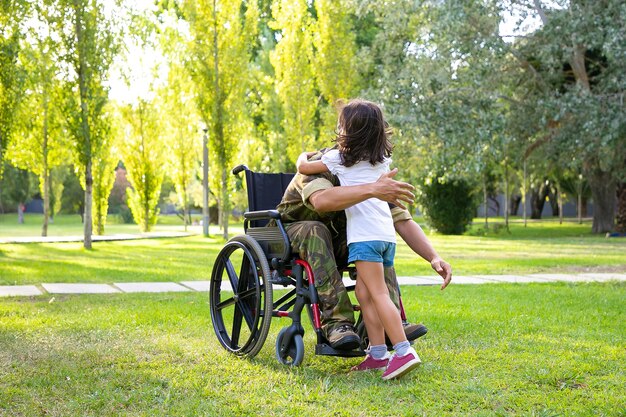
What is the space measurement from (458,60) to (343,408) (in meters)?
16.2

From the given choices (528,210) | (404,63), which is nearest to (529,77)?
(404,63)

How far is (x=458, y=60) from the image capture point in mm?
18422

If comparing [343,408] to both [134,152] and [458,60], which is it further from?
[134,152]

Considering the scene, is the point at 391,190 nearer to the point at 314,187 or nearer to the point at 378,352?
the point at 314,187

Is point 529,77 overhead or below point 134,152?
overhead

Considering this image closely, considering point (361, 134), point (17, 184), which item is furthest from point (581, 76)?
point (17, 184)

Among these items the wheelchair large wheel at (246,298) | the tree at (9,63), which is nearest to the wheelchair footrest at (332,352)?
the wheelchair large wheel at (246,298)

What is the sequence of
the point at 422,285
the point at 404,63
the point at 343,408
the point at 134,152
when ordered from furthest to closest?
the point at 134,152
the point at 404,63
the point at 422,285
the point at 343,408

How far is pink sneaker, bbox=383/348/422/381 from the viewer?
369 centimetres

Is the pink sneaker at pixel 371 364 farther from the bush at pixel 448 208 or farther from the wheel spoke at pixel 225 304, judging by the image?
the bush at pixel 448 208

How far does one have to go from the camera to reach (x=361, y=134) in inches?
154

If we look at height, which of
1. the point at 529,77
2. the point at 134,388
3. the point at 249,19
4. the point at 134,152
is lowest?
the point at 134,388

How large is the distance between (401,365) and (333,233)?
0.93 metres

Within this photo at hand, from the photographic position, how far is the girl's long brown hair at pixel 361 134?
391cm
